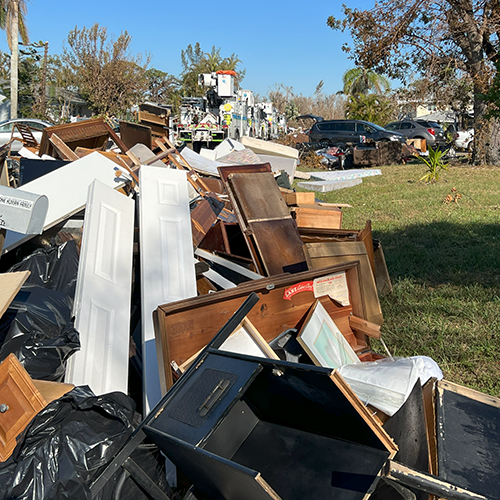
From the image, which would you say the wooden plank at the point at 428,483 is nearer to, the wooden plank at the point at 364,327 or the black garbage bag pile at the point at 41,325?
the wooden plank at the point at 364,327

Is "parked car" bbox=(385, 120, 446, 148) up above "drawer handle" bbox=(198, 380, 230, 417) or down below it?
above

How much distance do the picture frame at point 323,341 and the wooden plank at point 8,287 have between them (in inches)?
→ 53.9

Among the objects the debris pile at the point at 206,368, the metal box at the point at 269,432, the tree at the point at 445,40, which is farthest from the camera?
the tree at the point at 445,40

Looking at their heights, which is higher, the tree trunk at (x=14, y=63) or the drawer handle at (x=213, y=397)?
the tree trunk at (x=14, y=63)

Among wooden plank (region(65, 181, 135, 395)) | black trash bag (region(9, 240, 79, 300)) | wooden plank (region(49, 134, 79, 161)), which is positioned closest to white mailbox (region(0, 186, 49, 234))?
wooden plank (region(65, 181, 135, 395))

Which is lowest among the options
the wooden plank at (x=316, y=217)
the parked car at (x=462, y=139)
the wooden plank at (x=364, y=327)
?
the wooden plank at (x=364, y=327)

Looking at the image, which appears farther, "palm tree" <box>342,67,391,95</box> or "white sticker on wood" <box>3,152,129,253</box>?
"palm tree" <box>342,67,391,95</box>

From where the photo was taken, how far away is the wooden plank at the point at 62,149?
5.35 meters

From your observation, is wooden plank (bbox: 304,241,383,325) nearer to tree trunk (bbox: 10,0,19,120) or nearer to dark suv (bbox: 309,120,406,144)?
dark suv (bbox: 309,120,406,144)

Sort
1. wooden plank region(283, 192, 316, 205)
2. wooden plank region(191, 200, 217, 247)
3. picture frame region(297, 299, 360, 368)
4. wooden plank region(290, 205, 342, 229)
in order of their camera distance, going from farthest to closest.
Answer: wooden plank region(283, 192, 316, 205) < wooden plank region(290, 205, 342, 229) < wooden plank region(191, 200, 217, 247) < picture frame region(297, 299, 360, 368)

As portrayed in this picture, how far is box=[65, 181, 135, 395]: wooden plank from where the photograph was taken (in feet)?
8.49

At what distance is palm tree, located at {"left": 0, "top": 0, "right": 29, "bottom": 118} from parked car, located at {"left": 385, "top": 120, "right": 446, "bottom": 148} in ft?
60.7

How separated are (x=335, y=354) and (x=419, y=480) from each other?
128cm

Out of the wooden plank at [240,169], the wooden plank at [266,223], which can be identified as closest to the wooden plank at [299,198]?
the wooden plank at [240,169]
